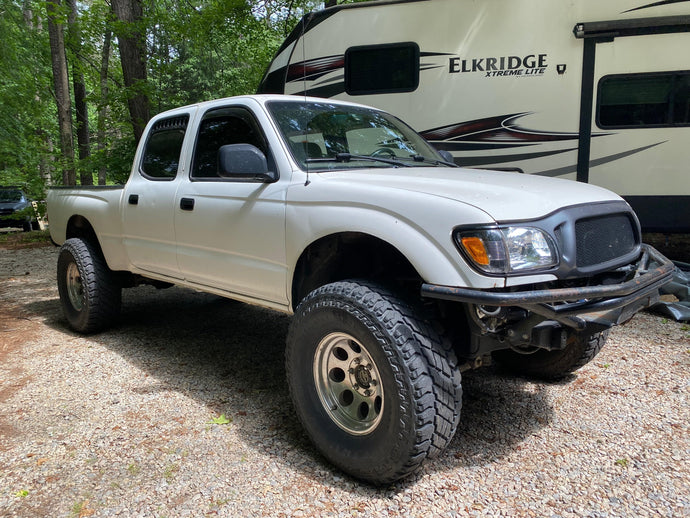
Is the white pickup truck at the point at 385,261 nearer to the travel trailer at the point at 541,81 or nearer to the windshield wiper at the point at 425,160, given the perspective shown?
the windshield wiper at the point at 425,160

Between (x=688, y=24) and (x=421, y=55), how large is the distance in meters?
2.93

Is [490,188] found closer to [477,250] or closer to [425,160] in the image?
[477,250]

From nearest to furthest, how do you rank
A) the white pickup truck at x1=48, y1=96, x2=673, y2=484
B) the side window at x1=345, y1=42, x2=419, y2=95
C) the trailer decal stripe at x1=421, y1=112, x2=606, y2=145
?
the white pickup truck at x1=48, y1=96, x2=673, y2=484 → the trailer decal stripe at x1=421, y1=112, x2=606, y2=145 → the side window at x1=345, y1=42, x2=419, y2=95

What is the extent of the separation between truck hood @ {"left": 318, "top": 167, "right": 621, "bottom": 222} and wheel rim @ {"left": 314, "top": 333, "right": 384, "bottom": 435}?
821mm

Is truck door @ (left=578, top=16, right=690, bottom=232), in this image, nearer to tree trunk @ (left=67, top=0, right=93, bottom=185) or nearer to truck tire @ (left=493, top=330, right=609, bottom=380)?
truck tire @ (left=493, top=330, right=609, bottom=380)

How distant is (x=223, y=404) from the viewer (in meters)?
3.46

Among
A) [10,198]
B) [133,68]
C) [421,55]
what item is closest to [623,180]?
[421,55]

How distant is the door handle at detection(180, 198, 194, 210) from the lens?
12.1ft

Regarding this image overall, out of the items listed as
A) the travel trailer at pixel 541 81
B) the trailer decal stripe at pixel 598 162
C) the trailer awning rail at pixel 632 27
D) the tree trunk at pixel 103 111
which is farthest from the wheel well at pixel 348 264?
the tree trunk at pixel 103 111

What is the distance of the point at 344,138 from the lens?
3549mm

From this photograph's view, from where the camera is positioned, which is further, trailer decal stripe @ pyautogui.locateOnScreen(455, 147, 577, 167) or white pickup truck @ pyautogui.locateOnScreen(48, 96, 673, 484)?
trailer decal stripe @ pyautogui.locateOnScreen(455, 147, 577, 167)

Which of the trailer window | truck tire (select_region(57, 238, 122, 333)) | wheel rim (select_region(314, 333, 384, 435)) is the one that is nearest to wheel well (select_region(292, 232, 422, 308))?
wheel rim (select_region(314, 333, 384, 435))

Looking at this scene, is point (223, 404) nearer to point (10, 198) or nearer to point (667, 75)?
point (667, 75)

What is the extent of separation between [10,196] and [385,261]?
1878 centimetres
